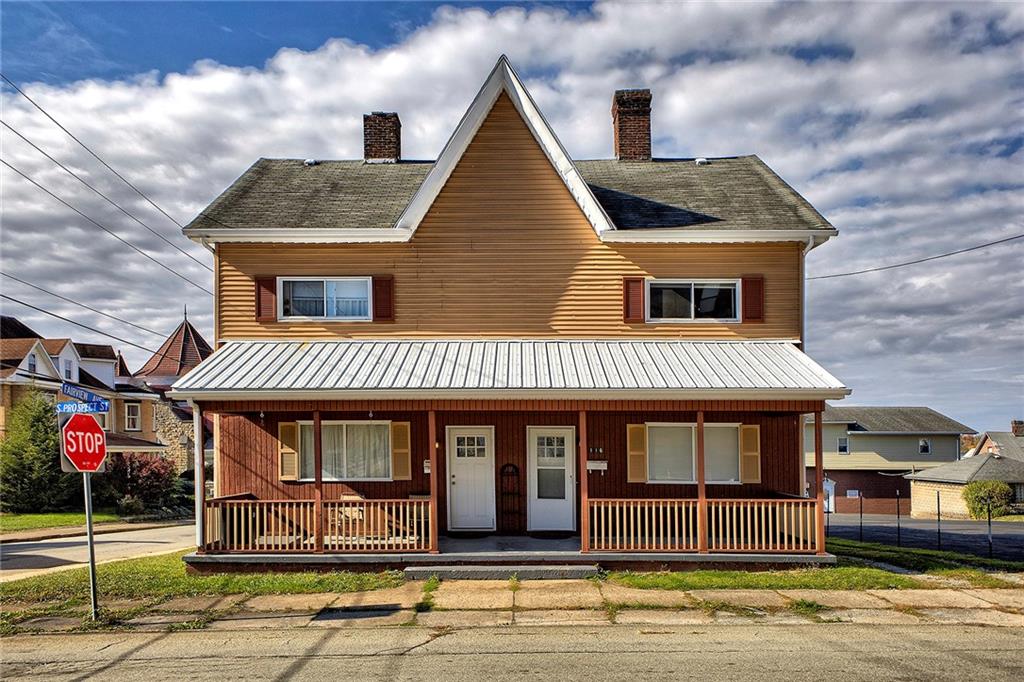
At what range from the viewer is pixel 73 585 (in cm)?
1206

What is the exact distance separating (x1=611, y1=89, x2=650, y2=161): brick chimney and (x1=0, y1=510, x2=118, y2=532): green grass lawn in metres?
21.1

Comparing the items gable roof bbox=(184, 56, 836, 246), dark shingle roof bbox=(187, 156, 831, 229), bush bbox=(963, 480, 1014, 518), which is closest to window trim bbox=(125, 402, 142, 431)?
dark shingle roof bbox=(187, 156, 831, 229)

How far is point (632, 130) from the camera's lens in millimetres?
19312

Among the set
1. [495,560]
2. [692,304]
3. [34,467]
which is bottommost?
[34,467]

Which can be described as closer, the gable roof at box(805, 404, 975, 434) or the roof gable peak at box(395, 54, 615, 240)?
the roof gable peak at box(395, 54, 615, 240)

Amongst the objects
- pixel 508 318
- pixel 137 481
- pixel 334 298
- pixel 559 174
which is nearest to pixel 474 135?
pixel 559 174

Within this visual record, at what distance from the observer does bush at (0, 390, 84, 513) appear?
89.8 ft

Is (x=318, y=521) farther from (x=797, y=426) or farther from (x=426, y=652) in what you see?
(x=797, y=426)

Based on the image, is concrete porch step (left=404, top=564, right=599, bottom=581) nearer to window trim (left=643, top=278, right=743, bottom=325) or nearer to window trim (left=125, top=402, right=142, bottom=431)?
window trim (left=643, top=278, right=743, bottom=325)

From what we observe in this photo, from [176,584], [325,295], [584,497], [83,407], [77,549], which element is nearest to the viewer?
[83,407]

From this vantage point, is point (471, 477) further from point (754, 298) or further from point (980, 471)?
point (980, 471)

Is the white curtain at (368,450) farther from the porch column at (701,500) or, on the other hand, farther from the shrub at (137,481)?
the shrub at (137,481)

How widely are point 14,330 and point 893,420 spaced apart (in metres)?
54.7

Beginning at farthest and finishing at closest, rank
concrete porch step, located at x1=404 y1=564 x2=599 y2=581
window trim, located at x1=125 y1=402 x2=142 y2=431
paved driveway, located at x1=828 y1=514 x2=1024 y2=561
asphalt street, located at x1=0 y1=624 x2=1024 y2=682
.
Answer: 1. window trim, located at x1=125 y1=402 x2=142 y2=431
2. paved driveway, located at x1=828 y1=514 x2=1024 y2=561
3. concrete porch step, located at x1=404 y1=564 x2=599 y2=581
4. asphalt street, located at x1=0 y1=624 x2=1024 y2=682
